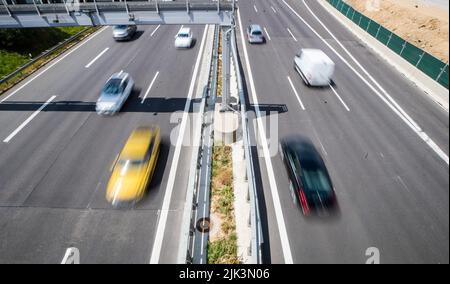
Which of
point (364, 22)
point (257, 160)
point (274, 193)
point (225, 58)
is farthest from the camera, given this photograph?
point (364, 22)

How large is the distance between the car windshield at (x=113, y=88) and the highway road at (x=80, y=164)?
59.9 inches

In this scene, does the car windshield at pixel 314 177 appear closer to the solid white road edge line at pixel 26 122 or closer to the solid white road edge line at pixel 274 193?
the solid white road edge line at pixel 274 193

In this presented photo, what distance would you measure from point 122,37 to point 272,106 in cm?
2508

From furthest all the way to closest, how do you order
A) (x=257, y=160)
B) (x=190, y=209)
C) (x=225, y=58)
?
(x=225, y=58) < (x=257, y=160) < (x=190, y=209)

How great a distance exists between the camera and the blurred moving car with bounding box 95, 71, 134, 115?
20312mm

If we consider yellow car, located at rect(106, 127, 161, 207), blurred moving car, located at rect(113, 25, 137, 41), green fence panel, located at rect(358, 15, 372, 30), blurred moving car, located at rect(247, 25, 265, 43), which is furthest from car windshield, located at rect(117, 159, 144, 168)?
green fence panel, located at rect(358, 15, 372, 30)

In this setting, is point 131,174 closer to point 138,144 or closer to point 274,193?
point 138,144

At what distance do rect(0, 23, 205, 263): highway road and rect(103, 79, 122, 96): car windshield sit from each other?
1521 millimetres

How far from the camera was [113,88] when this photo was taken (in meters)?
21.3

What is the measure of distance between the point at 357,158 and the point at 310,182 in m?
5.31

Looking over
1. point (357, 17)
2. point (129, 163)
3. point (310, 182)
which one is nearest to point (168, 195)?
point (129, 163)

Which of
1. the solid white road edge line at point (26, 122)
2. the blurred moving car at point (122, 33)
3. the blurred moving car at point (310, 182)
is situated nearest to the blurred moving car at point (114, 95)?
the solid white road edge line at point (26, 122)

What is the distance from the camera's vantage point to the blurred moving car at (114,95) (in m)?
20.3
